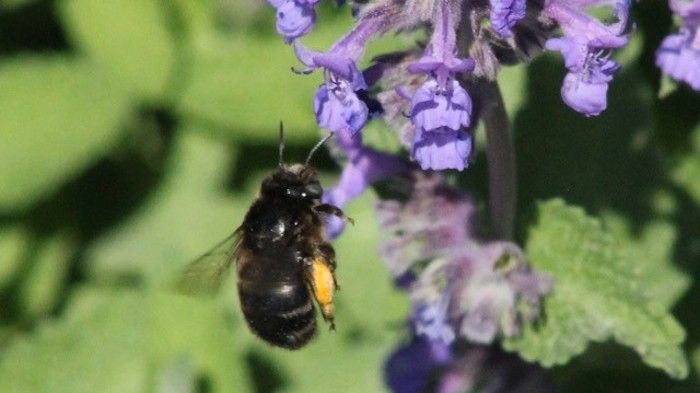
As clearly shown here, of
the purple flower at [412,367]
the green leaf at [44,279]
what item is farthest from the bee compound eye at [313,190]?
the green leaf at [44,279]

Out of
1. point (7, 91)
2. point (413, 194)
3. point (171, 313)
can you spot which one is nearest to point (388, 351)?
point (171, 313)

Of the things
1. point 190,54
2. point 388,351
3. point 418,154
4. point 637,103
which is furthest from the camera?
point 190,54

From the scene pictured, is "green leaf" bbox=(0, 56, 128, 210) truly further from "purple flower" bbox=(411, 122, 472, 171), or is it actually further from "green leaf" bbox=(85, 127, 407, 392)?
"purple flower" bbox=(411, 122, 472, 171)

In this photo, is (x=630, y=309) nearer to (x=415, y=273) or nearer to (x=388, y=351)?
(x=415, y=273)

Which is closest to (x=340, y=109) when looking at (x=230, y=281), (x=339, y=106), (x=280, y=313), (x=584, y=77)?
(x=339, y=106)

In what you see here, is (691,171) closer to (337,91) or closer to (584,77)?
(584,77)

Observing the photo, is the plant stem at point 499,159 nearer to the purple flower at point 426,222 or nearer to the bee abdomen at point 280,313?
the purple flower at point 426,222
